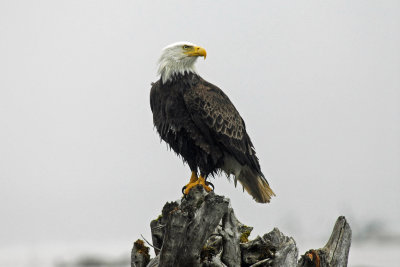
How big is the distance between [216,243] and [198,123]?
2652 millimetres

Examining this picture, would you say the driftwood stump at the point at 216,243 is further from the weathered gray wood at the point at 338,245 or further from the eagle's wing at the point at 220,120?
the eagle's wing at the point at 220,120

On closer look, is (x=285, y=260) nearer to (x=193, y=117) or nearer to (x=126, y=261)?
(x=193, y=117)

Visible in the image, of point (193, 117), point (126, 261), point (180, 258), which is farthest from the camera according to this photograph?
point (126, 261)

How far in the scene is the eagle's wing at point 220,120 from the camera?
8.81 m

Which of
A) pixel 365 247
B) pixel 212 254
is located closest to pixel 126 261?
pixel 365 247

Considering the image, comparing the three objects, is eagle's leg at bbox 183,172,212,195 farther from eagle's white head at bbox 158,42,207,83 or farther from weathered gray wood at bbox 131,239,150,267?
weathered gray wood at bbox 131,239,150,267

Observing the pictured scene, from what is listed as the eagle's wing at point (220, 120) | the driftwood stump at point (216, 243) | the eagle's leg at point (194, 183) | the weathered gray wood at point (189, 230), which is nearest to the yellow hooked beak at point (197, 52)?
the eagle's wing at point (220, 120)

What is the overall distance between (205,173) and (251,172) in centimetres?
76

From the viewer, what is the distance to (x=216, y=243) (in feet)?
21.2

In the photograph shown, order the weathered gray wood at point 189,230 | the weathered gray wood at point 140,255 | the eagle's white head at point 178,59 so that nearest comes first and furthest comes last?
the weathered gray wood at point 189,230, the weathered gray wood at point 140,255, the eagle's white head at point 178,59

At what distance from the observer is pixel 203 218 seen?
5859 mm

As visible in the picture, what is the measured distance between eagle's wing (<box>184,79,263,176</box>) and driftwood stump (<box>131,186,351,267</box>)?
223cm

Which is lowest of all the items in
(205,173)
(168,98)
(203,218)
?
(203,218)

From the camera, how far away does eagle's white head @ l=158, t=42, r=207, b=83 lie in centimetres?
913
